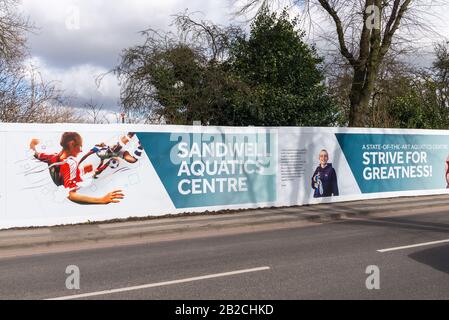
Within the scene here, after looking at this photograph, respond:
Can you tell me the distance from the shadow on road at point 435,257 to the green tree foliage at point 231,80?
38.3ft

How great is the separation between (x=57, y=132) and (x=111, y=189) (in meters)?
1.84

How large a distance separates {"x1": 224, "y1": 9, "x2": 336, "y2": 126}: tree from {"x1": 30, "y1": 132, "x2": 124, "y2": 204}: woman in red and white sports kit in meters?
9.13

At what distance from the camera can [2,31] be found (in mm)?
16031

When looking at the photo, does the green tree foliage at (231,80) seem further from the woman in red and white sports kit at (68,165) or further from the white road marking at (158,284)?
the white road marking at (158,284)

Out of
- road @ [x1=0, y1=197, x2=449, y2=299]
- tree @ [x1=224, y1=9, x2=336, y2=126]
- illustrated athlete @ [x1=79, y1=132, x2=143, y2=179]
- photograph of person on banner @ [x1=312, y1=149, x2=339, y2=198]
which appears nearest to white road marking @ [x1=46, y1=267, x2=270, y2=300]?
road @ [x1=0, y1=197, x2=449, y2=299]

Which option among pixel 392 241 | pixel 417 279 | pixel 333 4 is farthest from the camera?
pixel 333 4

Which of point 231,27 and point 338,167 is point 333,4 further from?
point 338,167

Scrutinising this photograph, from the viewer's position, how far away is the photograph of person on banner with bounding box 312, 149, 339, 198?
1486cm

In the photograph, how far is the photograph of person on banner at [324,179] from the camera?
48.8 feet

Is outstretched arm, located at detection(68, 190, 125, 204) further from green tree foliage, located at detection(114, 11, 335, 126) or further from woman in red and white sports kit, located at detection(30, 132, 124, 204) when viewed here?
green tree foliage, located at detection(114, 11, 335, 126)

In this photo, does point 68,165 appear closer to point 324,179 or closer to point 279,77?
point 324,179

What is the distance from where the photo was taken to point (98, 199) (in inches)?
455

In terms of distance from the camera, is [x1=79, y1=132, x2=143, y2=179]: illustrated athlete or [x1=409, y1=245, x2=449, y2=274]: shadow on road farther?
[x1=79, y1=132, x2=143, y2=179]: illustrated athlete

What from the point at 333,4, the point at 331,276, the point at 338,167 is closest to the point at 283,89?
the point at 333,4
